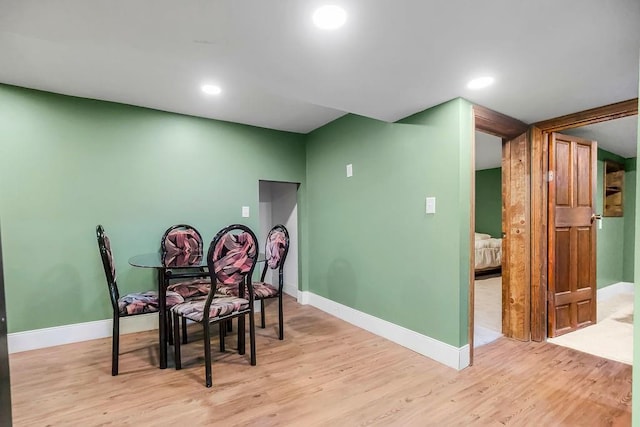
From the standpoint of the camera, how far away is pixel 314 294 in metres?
3.93

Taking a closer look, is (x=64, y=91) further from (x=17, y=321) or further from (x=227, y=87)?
(x=17, y=321)

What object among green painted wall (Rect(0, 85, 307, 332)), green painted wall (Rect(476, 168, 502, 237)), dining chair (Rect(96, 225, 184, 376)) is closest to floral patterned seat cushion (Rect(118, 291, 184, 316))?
dining chair (Rect(96, 225, 184, 376))

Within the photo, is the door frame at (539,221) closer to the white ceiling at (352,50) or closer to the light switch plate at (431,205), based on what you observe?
the white ceiling at (352,50)

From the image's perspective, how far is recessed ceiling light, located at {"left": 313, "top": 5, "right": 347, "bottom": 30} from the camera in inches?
52.4

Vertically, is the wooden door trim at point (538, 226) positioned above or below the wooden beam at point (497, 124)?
below

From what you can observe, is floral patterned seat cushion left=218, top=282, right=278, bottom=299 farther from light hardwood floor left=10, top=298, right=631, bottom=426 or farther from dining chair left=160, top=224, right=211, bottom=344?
light hardwood floor left=10, top=298, right=631, bottom=426

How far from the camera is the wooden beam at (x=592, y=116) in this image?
2316 millimetres

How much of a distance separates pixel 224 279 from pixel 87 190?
70.5 inches

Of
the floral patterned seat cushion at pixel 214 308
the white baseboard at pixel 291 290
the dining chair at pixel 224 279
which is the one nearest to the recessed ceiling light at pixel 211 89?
the dining chair at pixel 224 279

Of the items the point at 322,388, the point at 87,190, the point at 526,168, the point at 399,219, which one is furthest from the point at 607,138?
the point at 87,190

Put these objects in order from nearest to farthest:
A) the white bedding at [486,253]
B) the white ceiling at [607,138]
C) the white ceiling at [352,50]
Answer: the white ceiling at [352,50] < the white ceiling at [607,138] < the white bedding at [486,253]

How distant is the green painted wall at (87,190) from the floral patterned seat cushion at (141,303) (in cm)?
75

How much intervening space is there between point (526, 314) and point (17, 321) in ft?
14.6

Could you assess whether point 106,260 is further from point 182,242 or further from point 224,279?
point 182,242
